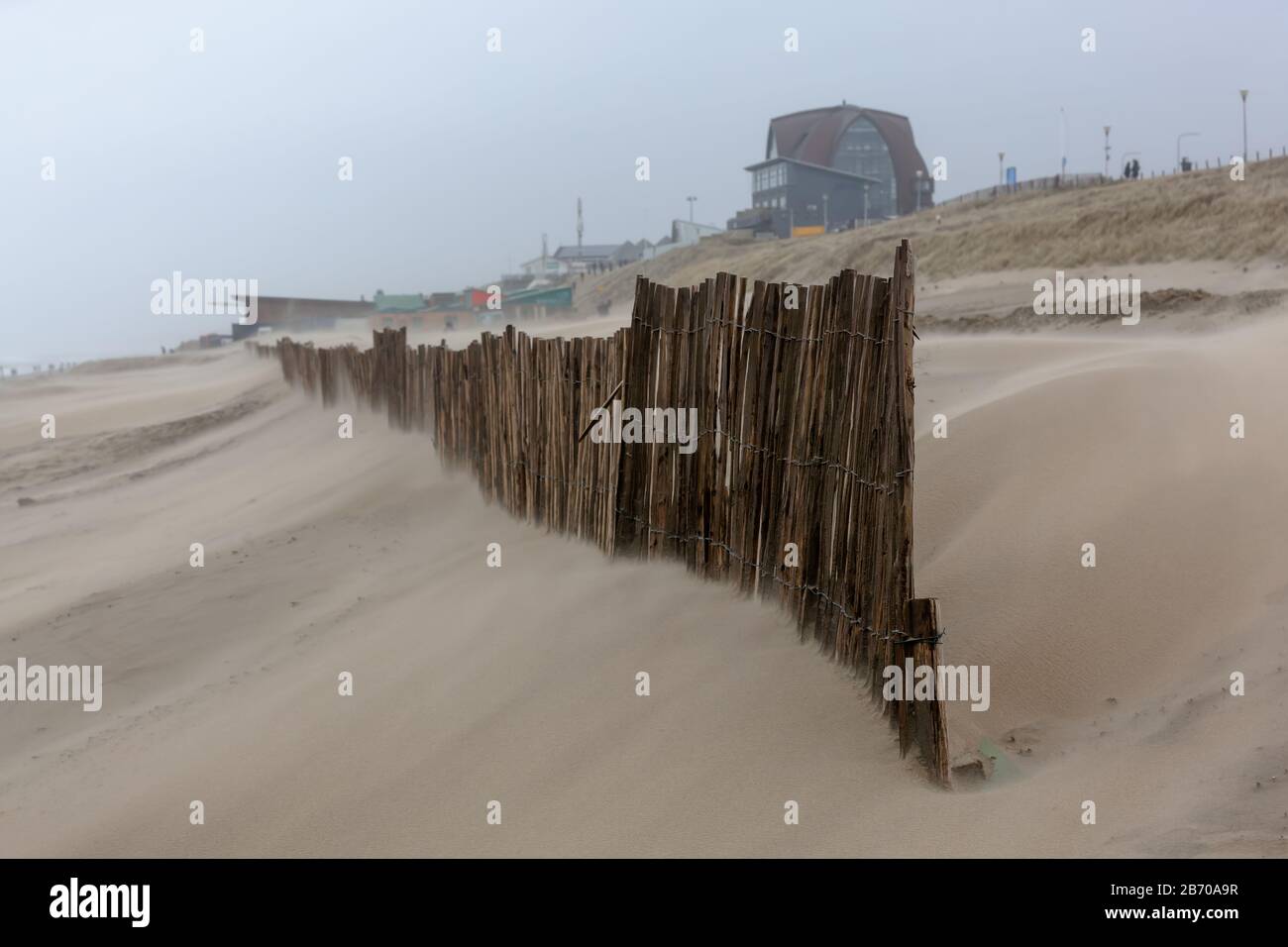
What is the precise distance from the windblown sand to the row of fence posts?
0.61ft

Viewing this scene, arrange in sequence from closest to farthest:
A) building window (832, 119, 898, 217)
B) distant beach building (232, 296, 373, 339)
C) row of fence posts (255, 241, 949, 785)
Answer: row of fence posts (255, 241, 949, 785), distant beach building (232, 296, 373, 339), building window (832, 119, 898, 217)

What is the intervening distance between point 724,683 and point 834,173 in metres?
60.8

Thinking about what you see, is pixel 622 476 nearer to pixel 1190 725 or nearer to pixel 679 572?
pixel 679 572

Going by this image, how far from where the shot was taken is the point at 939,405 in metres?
6.95

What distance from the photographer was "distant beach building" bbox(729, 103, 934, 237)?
195 feet

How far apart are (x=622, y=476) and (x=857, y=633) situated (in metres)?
1.88

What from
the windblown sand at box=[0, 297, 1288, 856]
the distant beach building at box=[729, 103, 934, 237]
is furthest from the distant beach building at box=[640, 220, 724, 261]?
the windblown sand at box=[0, 297, 1288, 856]

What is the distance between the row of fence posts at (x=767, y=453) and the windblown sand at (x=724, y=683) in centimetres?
19

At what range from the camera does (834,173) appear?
201 ft

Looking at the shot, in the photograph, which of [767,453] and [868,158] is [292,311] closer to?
[868,158]

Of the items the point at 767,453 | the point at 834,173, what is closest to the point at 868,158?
the point at 834,173

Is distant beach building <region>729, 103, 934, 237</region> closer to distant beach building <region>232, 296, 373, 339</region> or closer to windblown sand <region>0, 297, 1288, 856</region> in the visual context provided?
distant beach building <region>232, 296, 373, 339</region>

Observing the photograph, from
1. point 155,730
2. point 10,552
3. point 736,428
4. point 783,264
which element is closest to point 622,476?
point 736,428

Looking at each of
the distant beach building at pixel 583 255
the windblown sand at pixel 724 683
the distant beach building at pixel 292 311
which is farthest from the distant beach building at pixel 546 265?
the windblown sand at pixel 724 683
